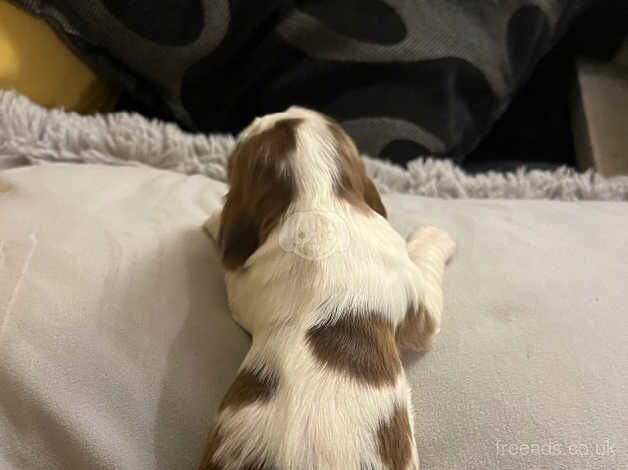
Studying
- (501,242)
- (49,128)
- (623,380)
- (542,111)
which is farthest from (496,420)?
(542,111)

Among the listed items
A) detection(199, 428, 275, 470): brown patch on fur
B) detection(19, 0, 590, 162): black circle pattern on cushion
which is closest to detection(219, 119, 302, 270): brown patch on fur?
detection(199, 428, 275, 470): brown patch on fur

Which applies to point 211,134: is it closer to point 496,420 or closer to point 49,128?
point 49,128

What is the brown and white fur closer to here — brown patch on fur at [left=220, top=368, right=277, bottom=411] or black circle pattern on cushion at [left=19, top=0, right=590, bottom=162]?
brown patch on fur at [left=220, top=368, right=277, bottom=411]

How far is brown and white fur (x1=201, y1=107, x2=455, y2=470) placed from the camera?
677 millimetres

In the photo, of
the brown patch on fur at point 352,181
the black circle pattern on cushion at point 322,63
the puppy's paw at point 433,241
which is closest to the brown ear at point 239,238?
the brown patch on fur at point 352,181

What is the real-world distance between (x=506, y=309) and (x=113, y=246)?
0.53m

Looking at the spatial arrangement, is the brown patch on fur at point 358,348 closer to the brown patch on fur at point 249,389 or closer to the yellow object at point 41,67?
the brown patch on fur at point 249,389

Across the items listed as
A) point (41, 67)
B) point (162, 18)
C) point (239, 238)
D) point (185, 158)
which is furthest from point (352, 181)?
point (41, 67)

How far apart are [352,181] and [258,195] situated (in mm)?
127

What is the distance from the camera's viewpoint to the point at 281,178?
0.87m

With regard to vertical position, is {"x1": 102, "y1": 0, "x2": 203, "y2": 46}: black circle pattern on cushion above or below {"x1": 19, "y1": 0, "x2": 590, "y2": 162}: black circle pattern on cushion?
above

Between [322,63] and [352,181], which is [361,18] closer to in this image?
[322,63]

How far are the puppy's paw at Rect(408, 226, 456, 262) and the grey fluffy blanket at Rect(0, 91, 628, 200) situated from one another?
0.68 ft

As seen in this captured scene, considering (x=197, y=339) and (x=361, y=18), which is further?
(x=361, y=18)
